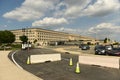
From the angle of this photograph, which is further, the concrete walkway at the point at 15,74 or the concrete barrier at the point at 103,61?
the concrete barrier at the point at 103,61

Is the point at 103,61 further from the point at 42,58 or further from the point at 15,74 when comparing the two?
the point at 15,74

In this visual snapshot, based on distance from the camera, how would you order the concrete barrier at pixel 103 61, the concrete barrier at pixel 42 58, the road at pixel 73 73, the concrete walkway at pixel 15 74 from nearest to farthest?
1. the concrete walkway at pixel 15 74
2. the road at pixel 73 73
3. the concrete barrier at pixel 103 61
4. the concrete barrier at pixel 42 58

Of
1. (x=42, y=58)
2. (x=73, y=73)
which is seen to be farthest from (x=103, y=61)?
(x=42, y=58)

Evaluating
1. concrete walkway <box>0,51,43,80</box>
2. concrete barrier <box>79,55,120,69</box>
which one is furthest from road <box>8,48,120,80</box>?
concrete walkway <box>0,51,43,80</box>

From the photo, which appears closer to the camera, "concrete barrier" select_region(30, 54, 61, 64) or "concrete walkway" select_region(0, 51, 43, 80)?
"concrete walkway" select_region(0, 51, 43, 80)

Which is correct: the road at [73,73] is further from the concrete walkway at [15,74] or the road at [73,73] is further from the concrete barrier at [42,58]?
the concrete barrier at [42,58]

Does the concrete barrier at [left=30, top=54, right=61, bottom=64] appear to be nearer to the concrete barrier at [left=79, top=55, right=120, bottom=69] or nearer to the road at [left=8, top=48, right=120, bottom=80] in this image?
the road at [left=8, top=48, right=120, bottom=80]

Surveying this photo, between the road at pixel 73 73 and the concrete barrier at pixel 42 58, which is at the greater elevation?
the concrete barrier at pixel 42 58

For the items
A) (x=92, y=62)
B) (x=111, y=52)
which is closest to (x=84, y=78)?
(x=92, y=62)

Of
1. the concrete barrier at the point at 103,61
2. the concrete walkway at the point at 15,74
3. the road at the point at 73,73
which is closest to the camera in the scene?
the concrete walkway at the point at 15,74

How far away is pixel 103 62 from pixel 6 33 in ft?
391

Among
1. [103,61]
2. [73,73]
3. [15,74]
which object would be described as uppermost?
[103,61]

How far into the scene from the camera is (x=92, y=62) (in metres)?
19.8

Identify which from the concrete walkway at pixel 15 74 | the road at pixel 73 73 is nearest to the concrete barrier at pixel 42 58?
the road at pixel 73 73
